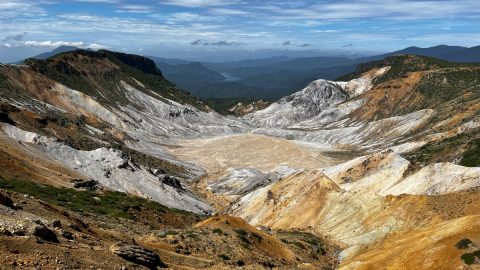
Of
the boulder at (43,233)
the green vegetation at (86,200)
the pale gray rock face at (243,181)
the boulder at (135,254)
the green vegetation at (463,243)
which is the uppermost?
the boulder at (43,233)

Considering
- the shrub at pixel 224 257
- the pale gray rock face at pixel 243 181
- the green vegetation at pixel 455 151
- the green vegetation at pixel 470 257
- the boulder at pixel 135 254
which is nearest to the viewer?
the boulder at pixel 135 254

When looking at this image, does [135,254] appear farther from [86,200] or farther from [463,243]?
[86,200]

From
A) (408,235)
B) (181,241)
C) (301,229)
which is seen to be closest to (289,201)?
(301,229)

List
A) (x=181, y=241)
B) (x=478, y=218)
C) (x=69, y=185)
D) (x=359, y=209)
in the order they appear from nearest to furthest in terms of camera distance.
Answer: (x=181, y=241), (x=478, y=218), (x=359, y=209), (x=69, y=185)

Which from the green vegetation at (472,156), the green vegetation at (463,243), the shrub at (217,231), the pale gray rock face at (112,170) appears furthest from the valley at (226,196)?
the shrub at (217,231)

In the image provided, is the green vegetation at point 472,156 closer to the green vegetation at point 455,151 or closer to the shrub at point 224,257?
the green vegetation at point 455,151

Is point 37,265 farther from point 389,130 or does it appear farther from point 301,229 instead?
point 389,130
